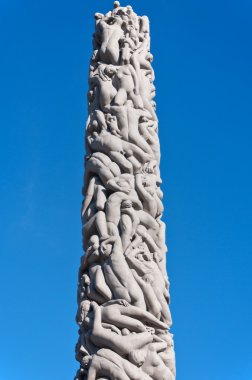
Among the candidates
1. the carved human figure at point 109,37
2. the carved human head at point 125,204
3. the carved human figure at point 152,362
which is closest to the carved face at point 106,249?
the carved human head at point 125,204

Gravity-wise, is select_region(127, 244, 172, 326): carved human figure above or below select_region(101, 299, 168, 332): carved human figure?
above

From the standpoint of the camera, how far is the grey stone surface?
5371mm

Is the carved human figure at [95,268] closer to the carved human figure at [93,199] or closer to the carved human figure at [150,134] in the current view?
the carved human figure at [93,199]

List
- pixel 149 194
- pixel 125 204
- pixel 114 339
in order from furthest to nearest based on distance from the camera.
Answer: pixel 149 194, pixel 125 204, pixel 114 339

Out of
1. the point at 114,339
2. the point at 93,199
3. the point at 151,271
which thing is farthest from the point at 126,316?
the point at 93,199

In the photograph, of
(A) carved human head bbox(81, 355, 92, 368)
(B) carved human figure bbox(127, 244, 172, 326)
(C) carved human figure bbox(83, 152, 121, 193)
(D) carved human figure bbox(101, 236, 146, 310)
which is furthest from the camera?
(C) carved human figure bbox(83, 152, 121, 193)

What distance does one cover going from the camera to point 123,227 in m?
6.07

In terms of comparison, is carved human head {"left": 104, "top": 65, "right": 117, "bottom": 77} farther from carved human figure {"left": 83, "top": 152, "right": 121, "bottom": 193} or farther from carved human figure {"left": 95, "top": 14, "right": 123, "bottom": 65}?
carved human figure {"left": 83, "top": 152, "right": 121, "bottom": 193}

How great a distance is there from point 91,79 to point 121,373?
393 cm

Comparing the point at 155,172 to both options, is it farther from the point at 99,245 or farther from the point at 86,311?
the point at 86,311

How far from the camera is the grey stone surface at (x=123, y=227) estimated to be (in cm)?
537

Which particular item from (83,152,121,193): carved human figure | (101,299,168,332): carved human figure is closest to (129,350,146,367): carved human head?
(101,299,168,332): carved human figure

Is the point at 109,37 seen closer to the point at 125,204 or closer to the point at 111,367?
the point at 125,204

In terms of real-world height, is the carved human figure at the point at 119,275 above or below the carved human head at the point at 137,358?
above
